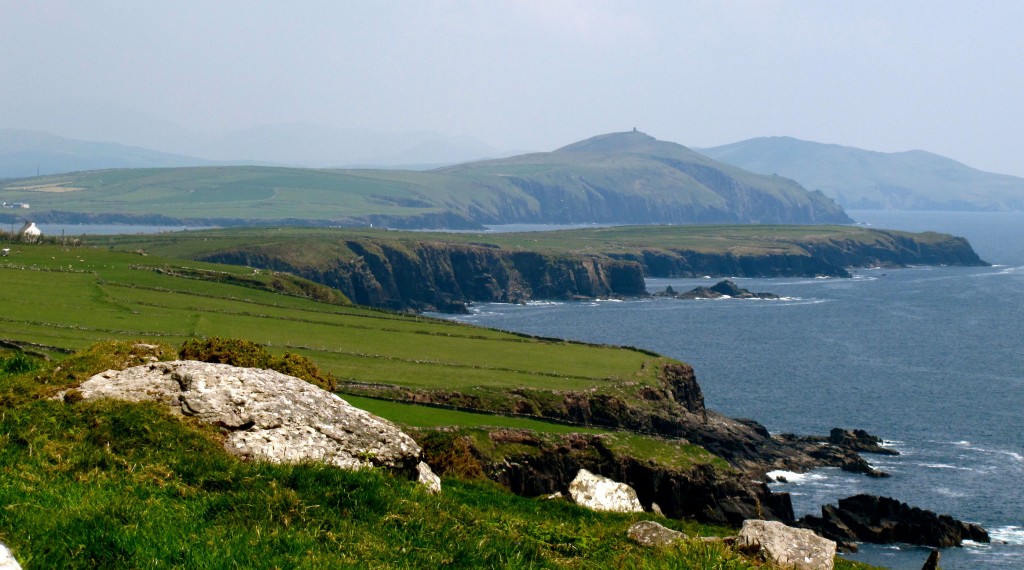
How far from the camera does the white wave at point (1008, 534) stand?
6316 centimetres

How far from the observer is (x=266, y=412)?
18.1 m

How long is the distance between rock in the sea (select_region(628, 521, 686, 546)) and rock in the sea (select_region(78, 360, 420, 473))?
16.3ft

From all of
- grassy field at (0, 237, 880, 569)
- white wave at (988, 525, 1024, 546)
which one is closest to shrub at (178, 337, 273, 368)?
grassy field at (0, 237, 880, 569)

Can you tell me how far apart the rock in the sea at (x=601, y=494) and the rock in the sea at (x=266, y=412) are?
18.2 ft

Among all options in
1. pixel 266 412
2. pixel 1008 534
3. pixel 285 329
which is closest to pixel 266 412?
pixel 266 412

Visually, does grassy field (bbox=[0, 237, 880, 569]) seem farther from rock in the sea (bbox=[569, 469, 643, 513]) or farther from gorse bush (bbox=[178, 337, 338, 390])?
gorse bush (bbox=[178, 337, 338, 390])

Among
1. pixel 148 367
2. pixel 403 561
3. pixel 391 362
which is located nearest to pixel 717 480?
pixel 391 362

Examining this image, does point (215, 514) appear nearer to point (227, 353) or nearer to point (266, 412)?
point (266, 412)

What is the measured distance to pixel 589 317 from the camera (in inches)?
7175

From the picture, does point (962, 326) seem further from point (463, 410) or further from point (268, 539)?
point (268, 539)

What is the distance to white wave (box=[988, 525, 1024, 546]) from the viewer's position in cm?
6316

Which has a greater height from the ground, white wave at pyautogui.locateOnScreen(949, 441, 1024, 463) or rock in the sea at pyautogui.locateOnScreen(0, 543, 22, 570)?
rock in the sea at pyautogui.locateOnScreen(0, 543, 22, 570)

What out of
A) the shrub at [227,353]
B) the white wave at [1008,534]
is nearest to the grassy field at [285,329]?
the white wave at [1008,534]

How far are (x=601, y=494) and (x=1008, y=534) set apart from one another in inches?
2015
